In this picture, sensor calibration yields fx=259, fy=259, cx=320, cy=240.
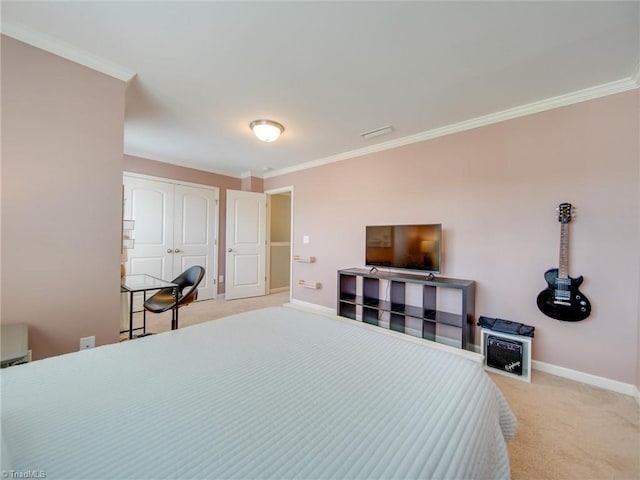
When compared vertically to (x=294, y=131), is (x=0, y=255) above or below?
below

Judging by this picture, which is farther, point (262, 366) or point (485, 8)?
point (485, 8)

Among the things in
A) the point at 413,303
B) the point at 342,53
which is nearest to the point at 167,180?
the point at 342,53

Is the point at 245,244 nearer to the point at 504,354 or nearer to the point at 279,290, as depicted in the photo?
the point at 279,290

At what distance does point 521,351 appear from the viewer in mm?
2203

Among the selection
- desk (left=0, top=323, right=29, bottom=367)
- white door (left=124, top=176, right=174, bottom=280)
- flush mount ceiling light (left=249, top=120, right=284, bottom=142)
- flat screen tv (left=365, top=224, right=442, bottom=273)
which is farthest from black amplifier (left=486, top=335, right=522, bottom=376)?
white door (left=124, top=176, right=174, bottom=280)

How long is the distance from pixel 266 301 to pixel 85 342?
298cm

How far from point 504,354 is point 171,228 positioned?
15.7 ft

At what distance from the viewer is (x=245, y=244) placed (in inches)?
196

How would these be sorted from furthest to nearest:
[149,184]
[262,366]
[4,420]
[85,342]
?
1. [149,184]
2. [85,342]
3. [262,366]
4. [4,420]

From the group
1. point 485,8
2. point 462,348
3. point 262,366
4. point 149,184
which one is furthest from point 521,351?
point 149,184

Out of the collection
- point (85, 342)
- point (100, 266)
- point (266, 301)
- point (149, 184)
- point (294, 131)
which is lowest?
point (266, 301)

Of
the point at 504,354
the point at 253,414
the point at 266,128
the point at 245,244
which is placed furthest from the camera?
the point at 245,244

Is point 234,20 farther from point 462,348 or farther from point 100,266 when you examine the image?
point 462,348

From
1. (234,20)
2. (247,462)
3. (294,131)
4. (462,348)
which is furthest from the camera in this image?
(294,131)
